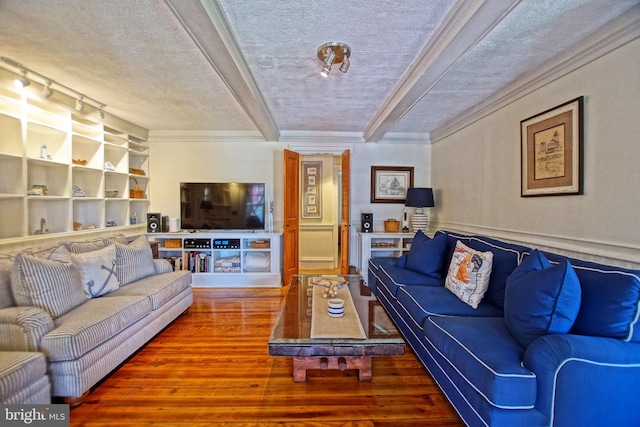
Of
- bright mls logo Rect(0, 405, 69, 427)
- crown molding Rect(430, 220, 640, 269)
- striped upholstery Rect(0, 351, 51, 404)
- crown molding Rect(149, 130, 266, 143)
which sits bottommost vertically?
bright mls logo Rect(0, 405, 69, 427)

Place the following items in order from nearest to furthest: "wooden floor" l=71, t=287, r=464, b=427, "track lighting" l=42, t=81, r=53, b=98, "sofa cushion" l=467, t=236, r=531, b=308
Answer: "wooden floor" l=71, t=287, r=464, b=427
"sofa cushion" l=467, t=236, r=531, b=308
"track lighting" l=42, t=81, r=53, b=98

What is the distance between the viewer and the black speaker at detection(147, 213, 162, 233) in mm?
4375

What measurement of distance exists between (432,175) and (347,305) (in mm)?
3303

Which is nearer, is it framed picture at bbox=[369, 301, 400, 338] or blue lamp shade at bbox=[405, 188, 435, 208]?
framed picture at bbox=[369, 301, 400, 338]

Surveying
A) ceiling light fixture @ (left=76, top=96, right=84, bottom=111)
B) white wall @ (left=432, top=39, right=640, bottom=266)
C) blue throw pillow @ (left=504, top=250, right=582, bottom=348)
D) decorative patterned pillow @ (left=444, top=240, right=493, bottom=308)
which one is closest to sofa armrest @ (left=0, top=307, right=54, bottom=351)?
ceiling light fixture @ (left=76, top=96, right=84, bottom=111)

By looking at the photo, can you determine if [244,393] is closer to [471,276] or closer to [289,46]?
[471,276]

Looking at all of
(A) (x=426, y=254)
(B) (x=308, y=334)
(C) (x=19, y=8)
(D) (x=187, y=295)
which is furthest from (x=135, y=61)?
(A) (x=426, y=254)

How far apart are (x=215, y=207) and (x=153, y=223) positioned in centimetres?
94

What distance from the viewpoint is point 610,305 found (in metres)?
1.42

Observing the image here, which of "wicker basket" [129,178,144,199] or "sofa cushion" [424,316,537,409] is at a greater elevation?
"wicker basket" [129,178,144,199]

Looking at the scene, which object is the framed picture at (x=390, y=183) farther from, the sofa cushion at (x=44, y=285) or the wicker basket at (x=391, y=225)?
the sofa cushion at (x=44, y=285)

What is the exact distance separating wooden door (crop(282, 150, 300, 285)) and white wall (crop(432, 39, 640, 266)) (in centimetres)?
261

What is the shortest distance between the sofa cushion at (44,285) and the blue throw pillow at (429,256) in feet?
10.1

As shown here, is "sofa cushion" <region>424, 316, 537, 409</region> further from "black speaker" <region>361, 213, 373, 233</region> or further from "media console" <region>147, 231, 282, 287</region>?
"media console" <region>147, 231, 282, 287</region>
